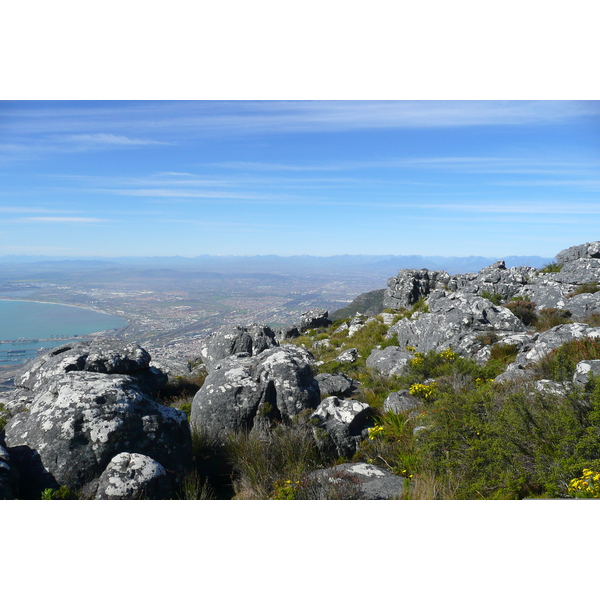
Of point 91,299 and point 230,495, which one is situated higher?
point 230,495

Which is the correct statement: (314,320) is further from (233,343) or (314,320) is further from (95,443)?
(95,443)

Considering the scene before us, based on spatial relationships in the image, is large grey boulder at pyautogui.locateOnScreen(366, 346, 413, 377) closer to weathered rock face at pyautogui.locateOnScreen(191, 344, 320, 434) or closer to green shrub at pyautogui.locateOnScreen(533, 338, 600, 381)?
green shrub at pyautogui.locateOnScreen(533, 338, 600, 381)

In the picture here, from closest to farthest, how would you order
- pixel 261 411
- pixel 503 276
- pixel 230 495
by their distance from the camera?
pixel 230 495 → pixel 261 411 → pixel 503 276

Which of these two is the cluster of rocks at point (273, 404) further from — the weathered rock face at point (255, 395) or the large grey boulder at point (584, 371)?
the large grey boulder at point (584, 371)

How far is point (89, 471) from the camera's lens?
3.82 metres

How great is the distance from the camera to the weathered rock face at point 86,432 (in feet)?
12.5

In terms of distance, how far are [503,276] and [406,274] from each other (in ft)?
19.9

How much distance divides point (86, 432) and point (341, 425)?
3.63 m

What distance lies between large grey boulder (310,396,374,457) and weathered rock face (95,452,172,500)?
2352 mm

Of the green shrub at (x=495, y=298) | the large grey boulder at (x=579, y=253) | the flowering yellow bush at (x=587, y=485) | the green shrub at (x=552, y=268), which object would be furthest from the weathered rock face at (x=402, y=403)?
the green shrub at (x=552, y=268)

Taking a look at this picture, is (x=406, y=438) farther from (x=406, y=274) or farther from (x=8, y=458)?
(x=406, y=274)

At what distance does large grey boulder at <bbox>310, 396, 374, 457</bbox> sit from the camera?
5.11m

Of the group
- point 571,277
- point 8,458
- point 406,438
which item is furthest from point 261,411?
point 571,277

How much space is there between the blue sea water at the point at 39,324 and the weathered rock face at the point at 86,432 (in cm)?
4136
